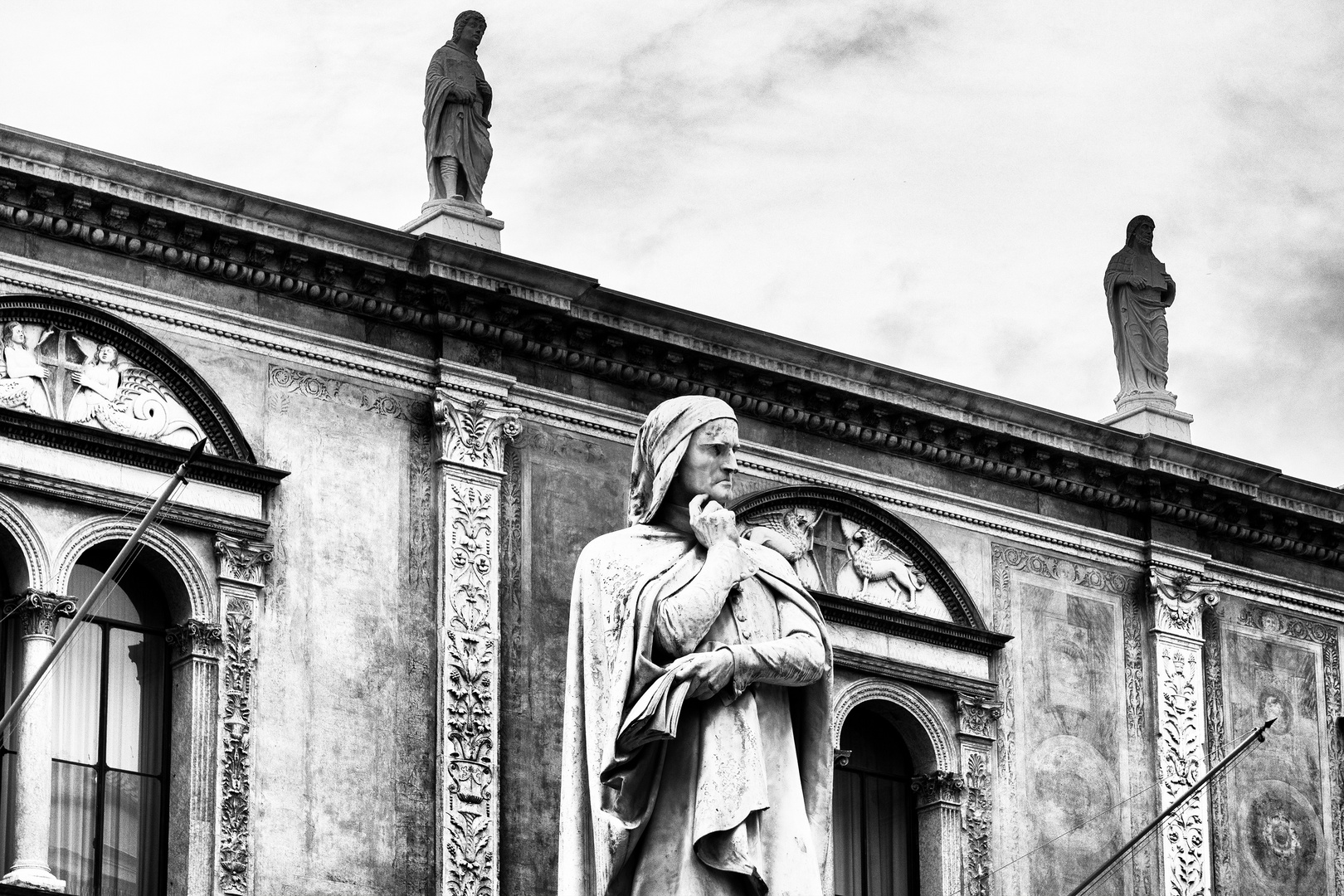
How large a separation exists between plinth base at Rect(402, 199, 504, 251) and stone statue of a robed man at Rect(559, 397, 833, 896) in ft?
44.9

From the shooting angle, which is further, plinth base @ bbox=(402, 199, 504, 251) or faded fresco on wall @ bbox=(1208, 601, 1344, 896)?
faded fresco on wall @ bbox=(1208, 601, 1344, 896)

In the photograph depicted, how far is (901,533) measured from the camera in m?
23.2

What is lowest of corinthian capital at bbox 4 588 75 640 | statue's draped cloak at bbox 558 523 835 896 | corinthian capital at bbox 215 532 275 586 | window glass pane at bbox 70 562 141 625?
statue's draped cloak at bbox 558 523 835 896

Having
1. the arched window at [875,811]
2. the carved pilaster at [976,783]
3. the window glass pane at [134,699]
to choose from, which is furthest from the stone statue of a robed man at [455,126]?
the carved pilaster at [976,783]

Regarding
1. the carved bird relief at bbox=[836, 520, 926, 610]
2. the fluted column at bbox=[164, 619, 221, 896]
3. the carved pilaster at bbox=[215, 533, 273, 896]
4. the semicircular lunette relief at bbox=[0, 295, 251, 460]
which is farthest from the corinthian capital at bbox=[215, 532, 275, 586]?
the carved bird relief at bbox=[836, 520, 926, 610]

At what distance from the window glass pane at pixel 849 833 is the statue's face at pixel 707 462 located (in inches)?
579

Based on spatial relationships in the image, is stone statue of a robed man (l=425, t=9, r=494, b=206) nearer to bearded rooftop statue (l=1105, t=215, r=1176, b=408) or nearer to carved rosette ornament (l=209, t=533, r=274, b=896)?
carved rosette ornament (l=209, t=533, r=274, b=896)

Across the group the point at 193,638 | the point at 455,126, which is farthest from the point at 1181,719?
the point at 193,638

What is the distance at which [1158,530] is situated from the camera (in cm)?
2464

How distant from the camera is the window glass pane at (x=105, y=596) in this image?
1934 centimetres

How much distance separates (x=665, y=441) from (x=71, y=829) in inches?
463

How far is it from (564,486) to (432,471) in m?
1.04

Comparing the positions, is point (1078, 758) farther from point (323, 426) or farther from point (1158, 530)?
point (323, 426)

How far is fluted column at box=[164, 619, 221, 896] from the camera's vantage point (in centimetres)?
1908
